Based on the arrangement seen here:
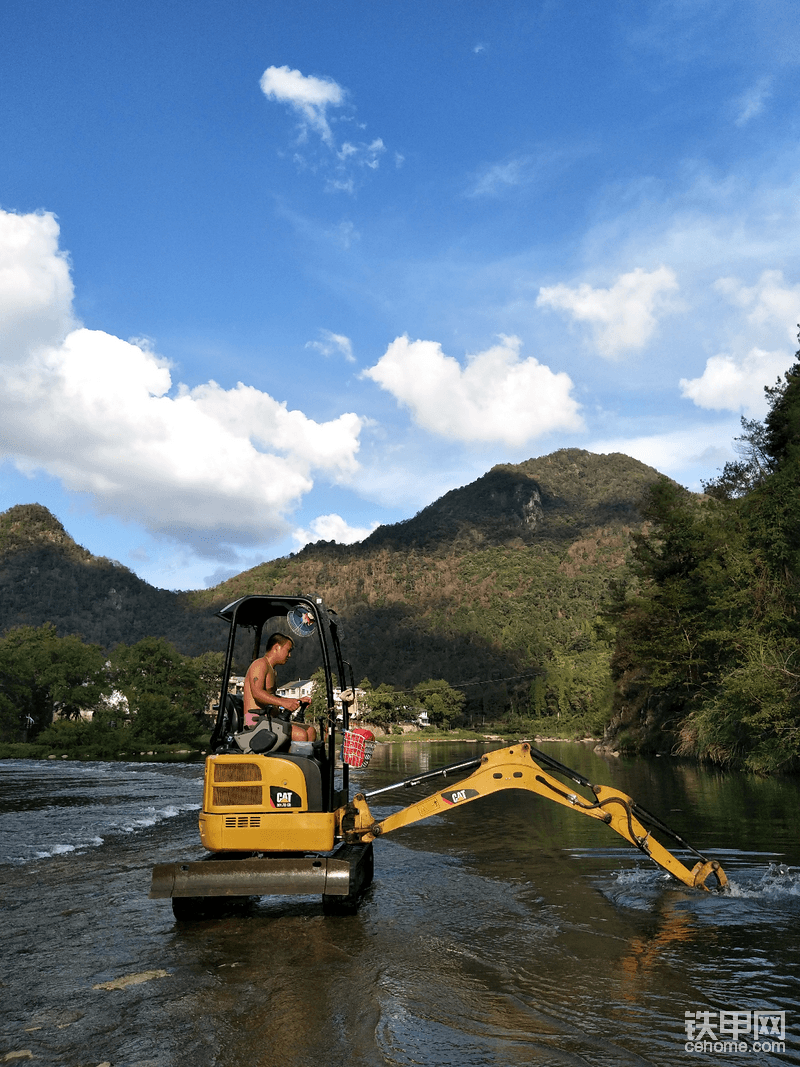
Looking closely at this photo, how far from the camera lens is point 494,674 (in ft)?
559

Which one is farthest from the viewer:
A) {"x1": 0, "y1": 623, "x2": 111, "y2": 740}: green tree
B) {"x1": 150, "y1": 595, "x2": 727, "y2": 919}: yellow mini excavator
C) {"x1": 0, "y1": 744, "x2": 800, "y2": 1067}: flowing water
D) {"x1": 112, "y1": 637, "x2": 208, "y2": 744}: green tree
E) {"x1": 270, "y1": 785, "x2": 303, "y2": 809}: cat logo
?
{"x1": 0, "y1": 623, "x2": 111, "y2": 740}: green tree

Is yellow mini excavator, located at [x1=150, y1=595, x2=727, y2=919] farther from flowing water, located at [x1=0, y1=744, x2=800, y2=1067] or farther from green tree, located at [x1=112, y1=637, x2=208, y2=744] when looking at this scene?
green tree, located at [x1=112, y1=637, x2=208, y2=744]

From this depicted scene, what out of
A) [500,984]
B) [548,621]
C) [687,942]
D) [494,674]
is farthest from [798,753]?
[548,621]

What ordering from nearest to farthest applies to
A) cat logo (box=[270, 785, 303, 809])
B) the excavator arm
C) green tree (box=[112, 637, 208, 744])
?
cat logo (box=[270, 785, 303, 809]) < the excavator arm < green tree (box=[112, 637, 208, 744])

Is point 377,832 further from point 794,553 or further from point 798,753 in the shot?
point 794,553

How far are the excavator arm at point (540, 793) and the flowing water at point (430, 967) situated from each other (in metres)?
0.52

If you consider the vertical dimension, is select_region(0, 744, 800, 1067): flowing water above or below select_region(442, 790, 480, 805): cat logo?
below

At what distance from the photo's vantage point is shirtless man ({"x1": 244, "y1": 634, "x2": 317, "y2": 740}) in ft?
27.0

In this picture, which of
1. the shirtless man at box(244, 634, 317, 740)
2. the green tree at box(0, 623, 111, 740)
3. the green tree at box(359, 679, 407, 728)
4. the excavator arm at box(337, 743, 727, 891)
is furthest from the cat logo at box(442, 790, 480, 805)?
the green tree at box(359, 679, 407, 728)

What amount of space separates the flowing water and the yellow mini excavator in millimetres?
484

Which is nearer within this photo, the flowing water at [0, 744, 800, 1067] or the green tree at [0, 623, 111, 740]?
the flowing water at [0, 744, 800, 1067]

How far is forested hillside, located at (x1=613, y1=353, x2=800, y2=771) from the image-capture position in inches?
1193

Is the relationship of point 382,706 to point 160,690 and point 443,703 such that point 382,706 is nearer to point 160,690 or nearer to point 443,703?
point 443,703

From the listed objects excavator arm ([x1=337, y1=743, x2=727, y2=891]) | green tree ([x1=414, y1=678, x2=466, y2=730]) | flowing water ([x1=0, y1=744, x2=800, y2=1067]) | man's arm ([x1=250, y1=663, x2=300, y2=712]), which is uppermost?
man's arm ([x1=250, y1=663, x2=300, y2=712])
